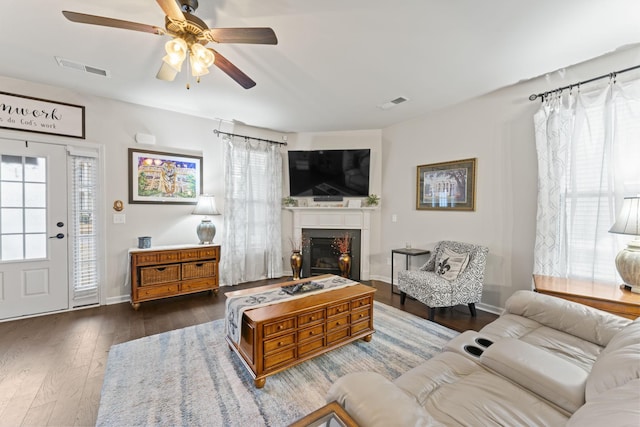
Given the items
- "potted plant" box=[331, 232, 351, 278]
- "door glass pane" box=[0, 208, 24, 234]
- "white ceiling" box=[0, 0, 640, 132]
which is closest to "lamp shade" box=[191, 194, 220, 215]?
"white ceiling" box=[0, 0, 640, 132]

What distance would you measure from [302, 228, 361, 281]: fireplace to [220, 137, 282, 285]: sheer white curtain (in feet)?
1.73

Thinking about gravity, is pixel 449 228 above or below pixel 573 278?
above

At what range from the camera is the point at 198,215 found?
13.5 feet

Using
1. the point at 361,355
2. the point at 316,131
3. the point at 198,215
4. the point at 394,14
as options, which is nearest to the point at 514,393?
the point at 361,355

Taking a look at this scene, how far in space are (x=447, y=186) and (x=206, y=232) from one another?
3691 millimetres

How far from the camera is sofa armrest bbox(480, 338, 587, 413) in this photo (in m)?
1.11

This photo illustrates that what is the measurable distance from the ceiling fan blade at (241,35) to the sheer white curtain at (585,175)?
117 inches

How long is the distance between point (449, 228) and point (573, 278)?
1437 millimetres

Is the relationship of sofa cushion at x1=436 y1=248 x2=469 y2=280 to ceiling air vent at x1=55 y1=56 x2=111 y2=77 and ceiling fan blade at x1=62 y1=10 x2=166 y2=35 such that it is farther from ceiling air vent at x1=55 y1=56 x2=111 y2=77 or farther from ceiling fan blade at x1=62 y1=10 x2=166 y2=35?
ceiling air vent at x1=55 y1=56 x2=111 y2=77

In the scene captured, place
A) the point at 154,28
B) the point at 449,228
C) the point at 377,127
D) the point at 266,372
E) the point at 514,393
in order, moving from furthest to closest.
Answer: the point at 377,127, the point at 449,228, the point at 266,372, the point at 154,28, the point at 514,393

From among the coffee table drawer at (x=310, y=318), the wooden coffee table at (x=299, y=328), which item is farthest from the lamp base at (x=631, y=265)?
the coffee table drawer at (x=310, y=318)

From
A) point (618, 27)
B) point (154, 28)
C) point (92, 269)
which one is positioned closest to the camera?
point (154, 28)

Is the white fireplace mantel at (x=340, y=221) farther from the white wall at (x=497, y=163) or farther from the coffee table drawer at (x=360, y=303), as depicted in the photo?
the coffee table drawer at (x=360, y=303)

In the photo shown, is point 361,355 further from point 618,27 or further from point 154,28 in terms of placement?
point 618,27
